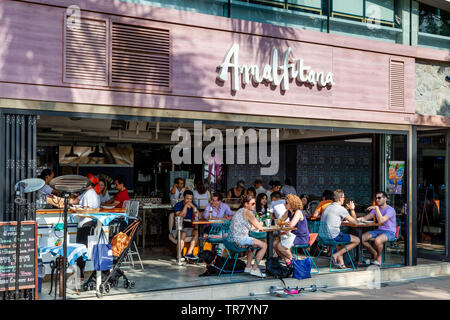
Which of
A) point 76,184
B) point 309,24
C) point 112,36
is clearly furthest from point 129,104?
point 309,24

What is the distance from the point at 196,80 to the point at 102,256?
2.91 metres

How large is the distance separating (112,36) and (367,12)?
16.5 feet

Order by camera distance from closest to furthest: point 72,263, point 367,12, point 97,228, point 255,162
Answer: point 72,263 < point 97,228 < point 367,12 < point 255,162

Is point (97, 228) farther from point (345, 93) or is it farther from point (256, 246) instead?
point (345, 93)

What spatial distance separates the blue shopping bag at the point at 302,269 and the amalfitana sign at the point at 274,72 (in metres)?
2.88

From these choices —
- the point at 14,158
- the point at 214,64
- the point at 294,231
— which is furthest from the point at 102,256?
the point at 294,231

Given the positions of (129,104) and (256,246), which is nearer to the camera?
(129,104)

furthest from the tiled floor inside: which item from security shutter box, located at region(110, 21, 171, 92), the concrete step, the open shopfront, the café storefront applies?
security shutter box, located at region(110, 21, 171, 92)

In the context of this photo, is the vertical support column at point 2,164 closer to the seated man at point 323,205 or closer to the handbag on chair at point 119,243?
the handbag on chair at point 119,243

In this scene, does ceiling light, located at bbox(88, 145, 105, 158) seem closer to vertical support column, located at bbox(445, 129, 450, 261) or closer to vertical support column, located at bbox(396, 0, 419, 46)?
vertical support column, located at bbox(396, 0, 419, 46)

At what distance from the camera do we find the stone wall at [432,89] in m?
9.42

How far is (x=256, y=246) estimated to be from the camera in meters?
7.79

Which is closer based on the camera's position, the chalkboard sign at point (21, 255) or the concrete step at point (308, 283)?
the chalkboard sign at point (21, 255)

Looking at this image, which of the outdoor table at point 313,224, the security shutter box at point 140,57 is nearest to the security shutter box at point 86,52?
the security shutter box at point 140,57
